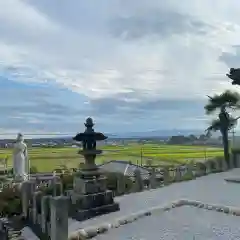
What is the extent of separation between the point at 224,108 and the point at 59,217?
18446mm

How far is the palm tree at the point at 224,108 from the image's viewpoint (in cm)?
2300

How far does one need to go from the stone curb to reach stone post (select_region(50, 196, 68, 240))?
784 millimetres

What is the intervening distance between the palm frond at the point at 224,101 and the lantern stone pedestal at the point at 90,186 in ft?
47.1

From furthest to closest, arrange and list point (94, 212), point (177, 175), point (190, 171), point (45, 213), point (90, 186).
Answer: point (190, 171) < point (177, 175) < point (90, 186) < point (94, 212) < point (45, 213)

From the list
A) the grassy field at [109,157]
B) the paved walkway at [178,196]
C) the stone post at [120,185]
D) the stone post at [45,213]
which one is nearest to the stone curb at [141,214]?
the paved walkway at [178,196]

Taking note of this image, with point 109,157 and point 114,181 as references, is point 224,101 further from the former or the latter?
point 109,157

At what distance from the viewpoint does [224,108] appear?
23.3 m

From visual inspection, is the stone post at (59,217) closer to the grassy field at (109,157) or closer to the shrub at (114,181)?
the shrub at (114,181)

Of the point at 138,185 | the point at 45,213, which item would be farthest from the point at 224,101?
the point at 45,213

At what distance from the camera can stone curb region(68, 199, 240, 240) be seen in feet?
26.4

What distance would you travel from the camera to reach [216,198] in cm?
1180

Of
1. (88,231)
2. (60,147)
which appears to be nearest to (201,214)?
(88,231)

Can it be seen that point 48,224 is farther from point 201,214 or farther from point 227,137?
point 227,137

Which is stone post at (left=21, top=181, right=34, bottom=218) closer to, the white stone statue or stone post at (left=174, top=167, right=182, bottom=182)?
the white stone statue
